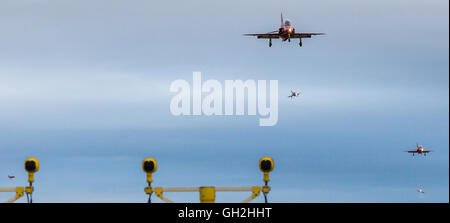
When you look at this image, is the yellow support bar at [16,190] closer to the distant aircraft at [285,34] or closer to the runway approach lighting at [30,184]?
the runway approach lighting at [30,184]

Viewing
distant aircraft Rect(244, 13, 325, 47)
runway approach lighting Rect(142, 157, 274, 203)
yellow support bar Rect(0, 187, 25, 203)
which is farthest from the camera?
distant aircraft Rect(244, 13, 325, 47)

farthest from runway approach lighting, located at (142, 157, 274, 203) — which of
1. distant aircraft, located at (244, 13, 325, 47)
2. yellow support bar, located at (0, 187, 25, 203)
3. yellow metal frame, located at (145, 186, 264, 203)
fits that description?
distant aircraft, located at (244, 13, 325, 47)

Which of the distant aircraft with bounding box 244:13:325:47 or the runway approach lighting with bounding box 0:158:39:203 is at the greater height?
the distant aircraft with bounding box 244:13:325:47

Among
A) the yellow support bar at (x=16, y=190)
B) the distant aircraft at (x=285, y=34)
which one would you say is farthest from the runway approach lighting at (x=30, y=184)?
the distant aircraft at (x=285, y=34)

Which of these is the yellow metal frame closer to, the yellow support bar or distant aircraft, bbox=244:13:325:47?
the yellow support bar

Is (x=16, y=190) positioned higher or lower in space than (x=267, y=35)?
lower

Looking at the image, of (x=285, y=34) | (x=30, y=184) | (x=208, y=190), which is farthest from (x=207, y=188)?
(x=285, y=34)

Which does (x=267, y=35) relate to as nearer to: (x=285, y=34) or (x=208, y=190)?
(x=285, y=34)

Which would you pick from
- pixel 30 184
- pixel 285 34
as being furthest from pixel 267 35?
pixel 30 184

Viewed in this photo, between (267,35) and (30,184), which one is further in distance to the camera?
(267,35)
